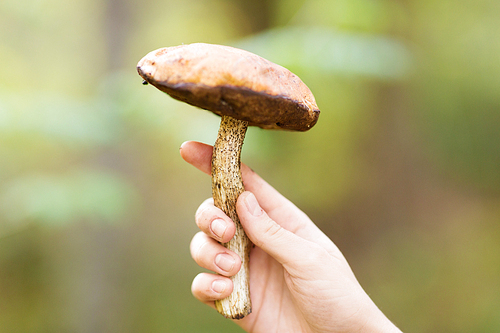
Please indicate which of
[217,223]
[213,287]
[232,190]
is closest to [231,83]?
[232,190]

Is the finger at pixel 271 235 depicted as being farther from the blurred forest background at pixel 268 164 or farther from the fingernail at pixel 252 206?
the blurred forest background at pixel 268 164

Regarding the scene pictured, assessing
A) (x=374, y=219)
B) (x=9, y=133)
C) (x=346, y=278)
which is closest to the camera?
(x=346, y=278)

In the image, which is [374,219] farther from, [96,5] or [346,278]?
[96,5]

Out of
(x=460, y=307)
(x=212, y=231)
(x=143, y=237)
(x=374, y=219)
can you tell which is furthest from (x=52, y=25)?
(x=460, y=307)

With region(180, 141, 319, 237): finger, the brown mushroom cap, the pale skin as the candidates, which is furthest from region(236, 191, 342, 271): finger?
the brown mushroom cap

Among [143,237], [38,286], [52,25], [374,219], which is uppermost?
[52,25]

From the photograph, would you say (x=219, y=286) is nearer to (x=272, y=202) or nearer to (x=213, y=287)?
(x=213, y=287)

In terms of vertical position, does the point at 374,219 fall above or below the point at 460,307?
above

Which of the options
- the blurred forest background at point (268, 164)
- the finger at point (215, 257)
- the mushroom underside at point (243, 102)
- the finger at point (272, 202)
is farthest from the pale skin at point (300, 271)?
the blurred forest background at point (268, 164)
